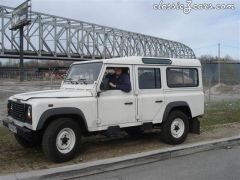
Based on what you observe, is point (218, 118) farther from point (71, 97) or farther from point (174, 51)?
point (174, 51)

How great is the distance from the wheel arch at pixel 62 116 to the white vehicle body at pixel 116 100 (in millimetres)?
55

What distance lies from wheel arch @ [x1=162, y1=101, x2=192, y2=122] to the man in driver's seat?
1.20m

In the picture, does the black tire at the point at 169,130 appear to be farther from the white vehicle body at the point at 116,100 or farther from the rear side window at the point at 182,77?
the rear side window at the point at 182,77

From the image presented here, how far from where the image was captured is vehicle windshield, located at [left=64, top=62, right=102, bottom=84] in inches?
329

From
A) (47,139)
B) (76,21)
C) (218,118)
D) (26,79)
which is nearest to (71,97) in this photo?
(47,139)

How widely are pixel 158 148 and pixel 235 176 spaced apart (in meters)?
2.36

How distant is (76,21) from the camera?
105 m

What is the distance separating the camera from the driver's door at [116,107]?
8.09 meters

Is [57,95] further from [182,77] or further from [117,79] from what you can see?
[182,77]

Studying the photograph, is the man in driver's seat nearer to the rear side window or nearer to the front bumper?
the rear side window

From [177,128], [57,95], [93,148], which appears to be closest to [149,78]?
[177,128]

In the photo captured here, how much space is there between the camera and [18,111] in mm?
7730

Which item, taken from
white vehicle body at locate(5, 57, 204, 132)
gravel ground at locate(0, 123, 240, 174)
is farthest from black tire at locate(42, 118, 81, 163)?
white vehicle body at locate(5, 57, 204, 132)

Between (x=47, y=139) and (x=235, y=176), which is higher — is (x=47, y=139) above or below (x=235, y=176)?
above
